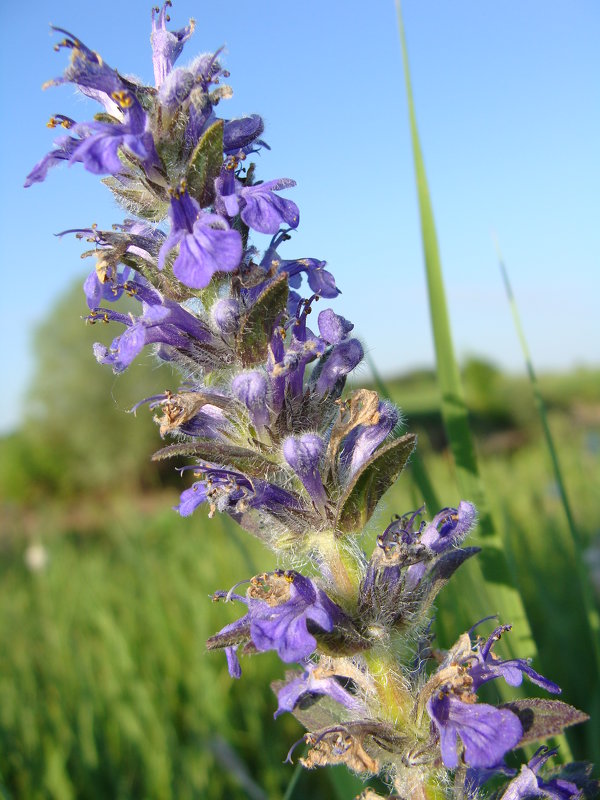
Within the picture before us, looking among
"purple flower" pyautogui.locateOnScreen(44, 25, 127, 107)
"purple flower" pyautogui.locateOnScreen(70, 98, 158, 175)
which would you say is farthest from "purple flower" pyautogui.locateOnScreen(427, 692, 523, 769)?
"purple flower" pyautogui.locateOnScreen(44, 25, 127, 107)

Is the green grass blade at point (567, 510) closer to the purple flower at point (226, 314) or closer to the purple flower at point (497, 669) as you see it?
the purple flower at point (497, 669)

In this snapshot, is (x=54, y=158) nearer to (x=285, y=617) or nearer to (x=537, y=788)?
(x=285, y=617)

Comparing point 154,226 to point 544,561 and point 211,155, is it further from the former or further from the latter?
point 544,561

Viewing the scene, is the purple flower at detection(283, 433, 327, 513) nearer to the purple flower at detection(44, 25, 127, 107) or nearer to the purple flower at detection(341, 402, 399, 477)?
the purple flower at detection(341, 402, 399, 477)

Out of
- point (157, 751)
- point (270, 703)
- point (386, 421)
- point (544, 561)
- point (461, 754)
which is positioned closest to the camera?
point (461, 754)

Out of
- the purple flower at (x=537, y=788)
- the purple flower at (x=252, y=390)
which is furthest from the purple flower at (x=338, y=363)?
the purple flower at (x=537, y=788)

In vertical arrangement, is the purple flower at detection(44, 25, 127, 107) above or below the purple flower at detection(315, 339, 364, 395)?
above

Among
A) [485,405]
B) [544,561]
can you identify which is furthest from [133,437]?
[544,561]

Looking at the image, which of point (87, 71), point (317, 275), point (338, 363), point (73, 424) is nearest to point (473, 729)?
point (338, 363)
